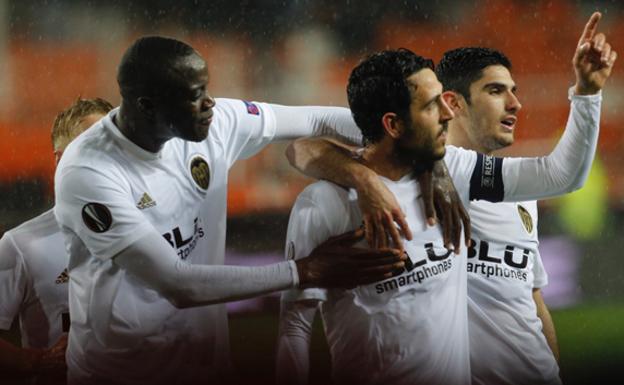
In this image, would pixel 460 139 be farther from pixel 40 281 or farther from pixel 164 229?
pixel 40 281

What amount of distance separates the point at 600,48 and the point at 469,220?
0.35 m

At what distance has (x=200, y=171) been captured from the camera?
1.31 m

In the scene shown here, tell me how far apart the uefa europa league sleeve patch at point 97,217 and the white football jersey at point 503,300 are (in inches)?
25.2

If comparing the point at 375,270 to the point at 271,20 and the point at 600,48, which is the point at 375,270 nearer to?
the point at 600,48

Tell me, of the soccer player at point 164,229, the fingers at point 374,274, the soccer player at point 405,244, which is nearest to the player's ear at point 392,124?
the soccer player at point 405,244

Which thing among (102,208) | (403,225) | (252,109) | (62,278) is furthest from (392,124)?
(62,278)

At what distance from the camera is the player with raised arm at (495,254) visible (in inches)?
55.9

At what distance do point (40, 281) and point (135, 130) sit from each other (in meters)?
0.42

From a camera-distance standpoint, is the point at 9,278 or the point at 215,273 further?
the point at 9,278

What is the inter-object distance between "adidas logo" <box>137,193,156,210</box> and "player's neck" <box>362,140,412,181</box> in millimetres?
354

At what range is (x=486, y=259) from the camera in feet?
4.64

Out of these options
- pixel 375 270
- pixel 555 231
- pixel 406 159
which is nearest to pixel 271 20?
pixel 406 159

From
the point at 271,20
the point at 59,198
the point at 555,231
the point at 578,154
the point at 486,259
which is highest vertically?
the point at 271,20

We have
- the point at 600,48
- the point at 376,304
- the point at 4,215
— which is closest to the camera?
the point at 600,48
